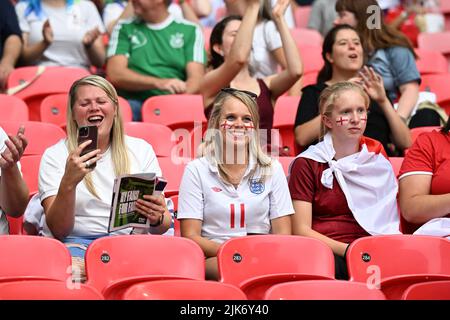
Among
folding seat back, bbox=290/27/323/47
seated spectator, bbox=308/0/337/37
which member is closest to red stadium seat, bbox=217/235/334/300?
folding seat back, bbox=290/27/323/47

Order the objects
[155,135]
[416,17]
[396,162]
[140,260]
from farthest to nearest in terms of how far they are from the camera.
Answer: [416,17], [155,135], [396,162], [140,260]

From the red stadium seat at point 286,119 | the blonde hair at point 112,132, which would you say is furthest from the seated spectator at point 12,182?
the red stadium seat at point 286,119

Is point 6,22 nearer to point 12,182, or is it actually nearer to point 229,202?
point 12,182

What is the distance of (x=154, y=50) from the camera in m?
6.56

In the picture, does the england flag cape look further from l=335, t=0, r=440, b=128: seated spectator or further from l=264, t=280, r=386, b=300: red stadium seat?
l=335, t=0, r=440, b=128: seated spectator

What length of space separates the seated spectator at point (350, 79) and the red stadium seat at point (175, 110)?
71cm

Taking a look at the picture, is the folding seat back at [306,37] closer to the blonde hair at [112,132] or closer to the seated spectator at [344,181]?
the seated spectator at [344,181]

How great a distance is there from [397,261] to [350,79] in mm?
1654

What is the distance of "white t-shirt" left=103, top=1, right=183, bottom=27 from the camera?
7730 mm

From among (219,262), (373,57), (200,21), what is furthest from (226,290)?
(200,21)

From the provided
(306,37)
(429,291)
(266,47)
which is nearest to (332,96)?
(429,291)

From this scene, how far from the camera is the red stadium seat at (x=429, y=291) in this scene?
3.74 m

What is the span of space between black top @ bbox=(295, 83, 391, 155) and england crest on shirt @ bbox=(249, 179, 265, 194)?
1.00 m

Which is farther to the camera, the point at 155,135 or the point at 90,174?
the point at 155,135
